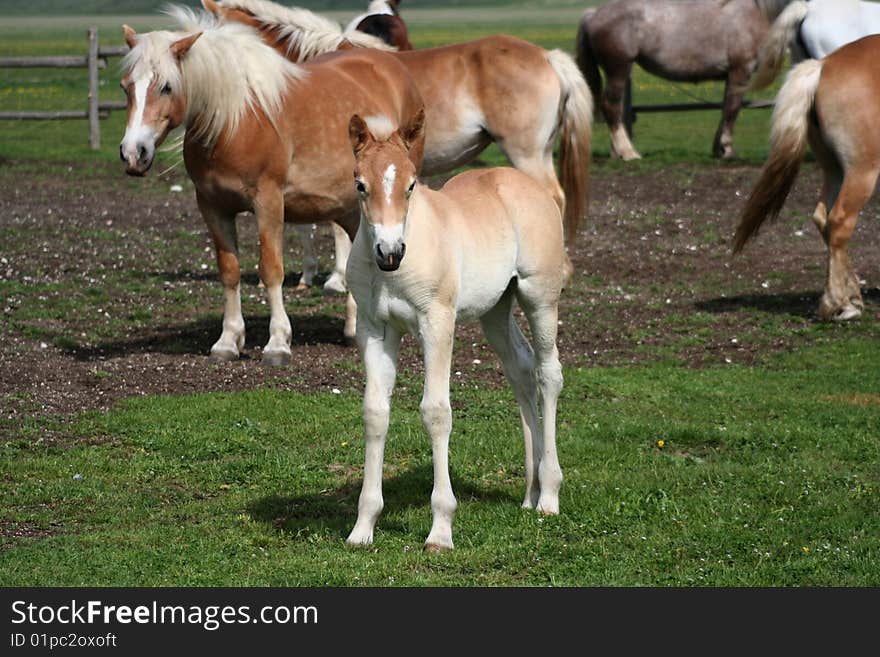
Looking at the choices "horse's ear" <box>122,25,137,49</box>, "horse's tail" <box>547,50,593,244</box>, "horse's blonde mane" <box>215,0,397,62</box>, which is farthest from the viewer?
"horse's tail" <box>547,50,593,244</box>

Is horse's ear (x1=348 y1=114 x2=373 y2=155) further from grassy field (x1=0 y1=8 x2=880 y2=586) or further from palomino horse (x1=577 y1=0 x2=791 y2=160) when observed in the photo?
palomino horse (x1=577 y1=0 x2=791 y2=160)

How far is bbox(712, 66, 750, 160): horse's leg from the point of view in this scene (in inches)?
822

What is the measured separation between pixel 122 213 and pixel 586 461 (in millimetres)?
10738

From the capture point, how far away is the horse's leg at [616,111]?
21.0 metres

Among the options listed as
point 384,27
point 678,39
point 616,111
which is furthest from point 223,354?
point 678,39

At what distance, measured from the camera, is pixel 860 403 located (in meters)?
8.59

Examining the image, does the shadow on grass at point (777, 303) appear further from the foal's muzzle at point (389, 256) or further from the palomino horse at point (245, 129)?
the foal's muzzle at point (389, 256)

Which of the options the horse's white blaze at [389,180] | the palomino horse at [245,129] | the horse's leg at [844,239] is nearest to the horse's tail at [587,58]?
the horse's leg at [844,239]

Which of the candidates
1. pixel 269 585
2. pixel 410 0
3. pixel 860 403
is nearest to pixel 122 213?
pixel 860 403

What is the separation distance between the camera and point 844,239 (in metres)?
10.9

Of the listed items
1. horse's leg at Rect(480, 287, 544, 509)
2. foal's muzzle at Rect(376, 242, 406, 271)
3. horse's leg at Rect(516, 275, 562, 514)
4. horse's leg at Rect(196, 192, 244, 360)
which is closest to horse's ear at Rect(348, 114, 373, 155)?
foal's muzzle at Rect(376, 242, 406, 271)

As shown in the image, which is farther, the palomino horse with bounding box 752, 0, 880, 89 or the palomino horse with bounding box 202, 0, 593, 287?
the palomino horse with bounding box 752, 0, 880, 89

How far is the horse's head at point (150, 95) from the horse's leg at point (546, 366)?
368 centimetres

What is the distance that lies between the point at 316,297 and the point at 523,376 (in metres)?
5.95
